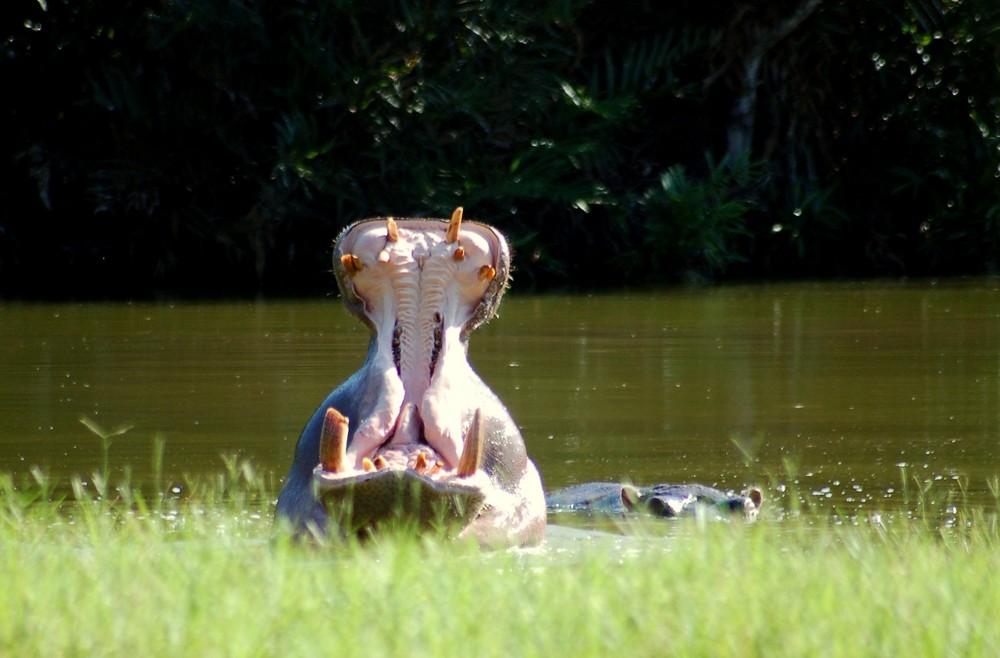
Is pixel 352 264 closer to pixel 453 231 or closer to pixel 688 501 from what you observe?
pixel 453 231

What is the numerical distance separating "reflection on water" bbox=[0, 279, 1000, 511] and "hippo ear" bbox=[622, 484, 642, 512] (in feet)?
1.26

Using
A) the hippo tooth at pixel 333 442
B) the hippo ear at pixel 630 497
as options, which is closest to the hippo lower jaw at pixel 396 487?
the hippo tooth at pixel 333 442

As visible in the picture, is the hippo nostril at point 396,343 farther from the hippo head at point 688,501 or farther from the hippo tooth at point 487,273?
the hippo head at point 688,501

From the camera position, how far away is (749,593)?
9.86ft

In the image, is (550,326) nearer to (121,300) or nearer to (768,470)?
(121,300)

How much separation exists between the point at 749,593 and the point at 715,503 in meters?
2.64

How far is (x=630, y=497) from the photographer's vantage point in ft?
18.0

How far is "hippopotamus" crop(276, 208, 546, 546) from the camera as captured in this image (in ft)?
14.3

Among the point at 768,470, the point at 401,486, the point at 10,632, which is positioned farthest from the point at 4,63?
the point at 10,632

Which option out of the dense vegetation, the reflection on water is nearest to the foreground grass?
the reflection on water

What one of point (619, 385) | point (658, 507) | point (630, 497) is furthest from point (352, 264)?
point (619, 385)

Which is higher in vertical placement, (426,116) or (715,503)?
(426,116)

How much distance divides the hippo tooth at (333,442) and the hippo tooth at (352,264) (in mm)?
736

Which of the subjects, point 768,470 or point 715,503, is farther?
point 768,470
